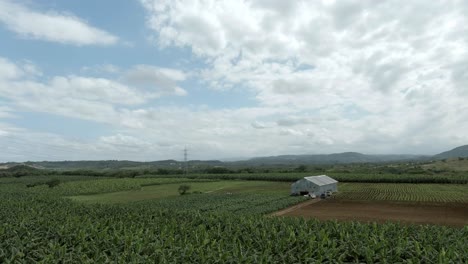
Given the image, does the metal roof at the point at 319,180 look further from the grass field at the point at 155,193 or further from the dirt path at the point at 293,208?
the grass field at the point at 155,193

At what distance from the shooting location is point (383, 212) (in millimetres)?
44812

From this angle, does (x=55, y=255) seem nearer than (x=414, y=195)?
Yes

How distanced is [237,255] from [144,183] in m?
84.2

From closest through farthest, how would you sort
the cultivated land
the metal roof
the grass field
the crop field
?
the crop field → the cultivated land → the grass field → the metal roof

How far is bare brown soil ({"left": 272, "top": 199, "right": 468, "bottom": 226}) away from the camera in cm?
3900

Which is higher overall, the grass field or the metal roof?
the metal roof

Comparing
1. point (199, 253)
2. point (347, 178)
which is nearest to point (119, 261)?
point (199, 253)

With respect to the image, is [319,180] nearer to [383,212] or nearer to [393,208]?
[393,208]

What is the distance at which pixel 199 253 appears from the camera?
17.1 metres

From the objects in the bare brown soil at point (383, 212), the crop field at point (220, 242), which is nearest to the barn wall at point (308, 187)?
the bare brown soil at point (383, 212)

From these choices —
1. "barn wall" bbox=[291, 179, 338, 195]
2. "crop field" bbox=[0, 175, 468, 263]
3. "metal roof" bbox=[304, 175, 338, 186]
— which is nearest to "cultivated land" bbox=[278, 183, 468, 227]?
"barn wall" bbox=[291, 179, 338, 195]

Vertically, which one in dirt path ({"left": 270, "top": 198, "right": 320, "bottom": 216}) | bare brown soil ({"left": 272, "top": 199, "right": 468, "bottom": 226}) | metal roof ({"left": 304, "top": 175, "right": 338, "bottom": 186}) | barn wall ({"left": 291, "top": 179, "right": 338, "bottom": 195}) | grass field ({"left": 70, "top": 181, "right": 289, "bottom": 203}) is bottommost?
bare brown soil ({"left": 272, "top": 199, "right": 468, "bottom": 226})

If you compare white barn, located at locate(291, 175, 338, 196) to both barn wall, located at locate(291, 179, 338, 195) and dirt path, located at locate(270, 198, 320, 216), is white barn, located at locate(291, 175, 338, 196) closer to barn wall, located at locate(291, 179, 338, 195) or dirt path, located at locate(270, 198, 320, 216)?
barn wall, located at locate(291, 179, 338, 195)

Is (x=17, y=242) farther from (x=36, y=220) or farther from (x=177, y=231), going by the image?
(x=177, y=231)
